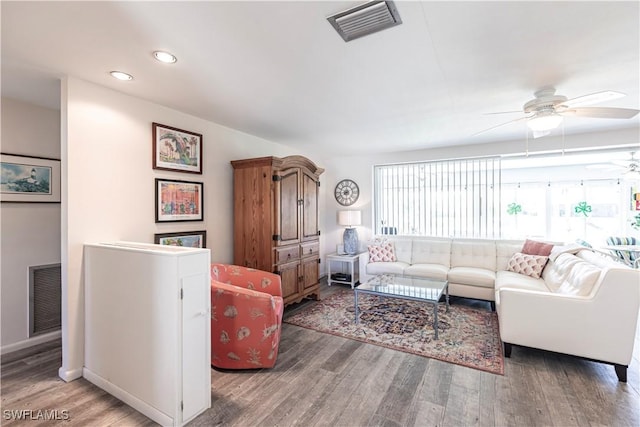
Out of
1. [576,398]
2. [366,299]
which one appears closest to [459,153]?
[366,299]

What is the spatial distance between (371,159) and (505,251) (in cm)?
274

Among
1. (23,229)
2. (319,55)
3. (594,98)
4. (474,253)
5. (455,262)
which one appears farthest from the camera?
(455,262)

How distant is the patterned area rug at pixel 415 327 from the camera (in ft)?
8.70

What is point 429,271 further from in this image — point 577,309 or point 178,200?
point 178,200

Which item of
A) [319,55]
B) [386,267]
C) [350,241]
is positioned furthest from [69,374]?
[350,241]

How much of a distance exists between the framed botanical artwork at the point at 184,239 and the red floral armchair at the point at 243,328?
3.04 ft

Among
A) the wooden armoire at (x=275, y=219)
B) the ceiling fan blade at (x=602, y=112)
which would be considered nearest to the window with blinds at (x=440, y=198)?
the wooden armoire at (x=275, y=219)

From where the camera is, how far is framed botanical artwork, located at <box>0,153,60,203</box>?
8.82 feet

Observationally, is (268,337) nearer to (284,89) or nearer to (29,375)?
(29,375)

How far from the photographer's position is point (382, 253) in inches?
190

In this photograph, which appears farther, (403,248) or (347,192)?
(347,192)

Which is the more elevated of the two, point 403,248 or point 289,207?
point 289,207

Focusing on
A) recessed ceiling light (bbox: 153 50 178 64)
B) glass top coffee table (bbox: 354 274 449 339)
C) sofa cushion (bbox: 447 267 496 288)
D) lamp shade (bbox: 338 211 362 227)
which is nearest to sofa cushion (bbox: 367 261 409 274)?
glass top coffee table (bbox: 354 274 449 339)

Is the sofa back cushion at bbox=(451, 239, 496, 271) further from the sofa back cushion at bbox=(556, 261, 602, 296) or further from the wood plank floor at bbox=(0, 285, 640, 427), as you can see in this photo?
the wood plank floor at bbox=(0, 285, 640, 427)
